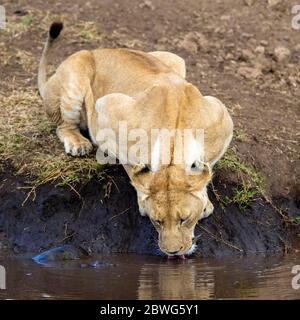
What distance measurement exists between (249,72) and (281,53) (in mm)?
466

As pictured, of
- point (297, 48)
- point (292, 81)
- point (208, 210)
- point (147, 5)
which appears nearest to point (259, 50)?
point (297, 48)

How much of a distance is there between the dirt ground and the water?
1.49ft

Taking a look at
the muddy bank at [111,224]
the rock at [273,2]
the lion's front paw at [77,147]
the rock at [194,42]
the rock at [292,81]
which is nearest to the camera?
the muddy bank at [111,224]

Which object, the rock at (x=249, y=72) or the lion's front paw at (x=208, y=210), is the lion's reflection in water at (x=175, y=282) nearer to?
the lion's front paw at (x=208, y=210)

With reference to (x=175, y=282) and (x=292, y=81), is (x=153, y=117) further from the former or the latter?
(x=292, y=81)

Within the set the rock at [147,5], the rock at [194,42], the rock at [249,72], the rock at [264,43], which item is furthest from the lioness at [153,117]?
the rock at [147,5]

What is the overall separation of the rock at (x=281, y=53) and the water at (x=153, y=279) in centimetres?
301

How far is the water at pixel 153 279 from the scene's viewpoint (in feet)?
21.0

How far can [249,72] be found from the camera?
9688 mm

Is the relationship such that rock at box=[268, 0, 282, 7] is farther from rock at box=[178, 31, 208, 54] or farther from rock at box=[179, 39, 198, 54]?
rock at box=[179, 39, 198, 54]

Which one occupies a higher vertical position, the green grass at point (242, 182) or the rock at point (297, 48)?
the green grass at point (242, 182)

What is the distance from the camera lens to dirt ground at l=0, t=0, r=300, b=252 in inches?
318

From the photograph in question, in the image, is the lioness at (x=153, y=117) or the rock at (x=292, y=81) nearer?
the lioness at (x=153, y=117)

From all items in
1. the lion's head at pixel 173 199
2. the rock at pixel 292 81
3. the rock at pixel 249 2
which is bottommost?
the rock at pixel 292 81
